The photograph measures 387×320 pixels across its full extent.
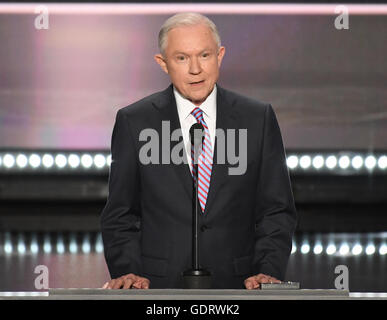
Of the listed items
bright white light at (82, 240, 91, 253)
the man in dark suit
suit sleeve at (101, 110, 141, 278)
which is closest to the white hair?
the man in dark suit

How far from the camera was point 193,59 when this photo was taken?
1687 mm

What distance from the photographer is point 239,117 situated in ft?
5.99

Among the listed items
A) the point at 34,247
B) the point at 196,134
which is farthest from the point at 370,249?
the point at 196,134

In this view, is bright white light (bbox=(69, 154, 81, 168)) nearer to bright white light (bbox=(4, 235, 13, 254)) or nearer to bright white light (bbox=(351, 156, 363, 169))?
bright white light (bbox=(4, 235, 13, 254))

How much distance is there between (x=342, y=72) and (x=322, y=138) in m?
0.55

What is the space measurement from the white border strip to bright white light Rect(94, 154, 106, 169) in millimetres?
1153

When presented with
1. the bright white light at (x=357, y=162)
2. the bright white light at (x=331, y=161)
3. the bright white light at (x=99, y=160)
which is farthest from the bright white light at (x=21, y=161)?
the bright white light at (x=357, y=162)

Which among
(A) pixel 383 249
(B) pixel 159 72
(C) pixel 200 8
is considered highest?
(C) pixel 200 8

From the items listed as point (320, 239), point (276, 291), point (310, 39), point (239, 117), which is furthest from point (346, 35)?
point (276, 291)

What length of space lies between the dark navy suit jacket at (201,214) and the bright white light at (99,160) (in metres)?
5.67

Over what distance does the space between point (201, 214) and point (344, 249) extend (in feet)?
12.8

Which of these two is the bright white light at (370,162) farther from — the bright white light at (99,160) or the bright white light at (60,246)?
the bright white light at (60,246)

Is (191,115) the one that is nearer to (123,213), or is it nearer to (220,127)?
(220,127)
